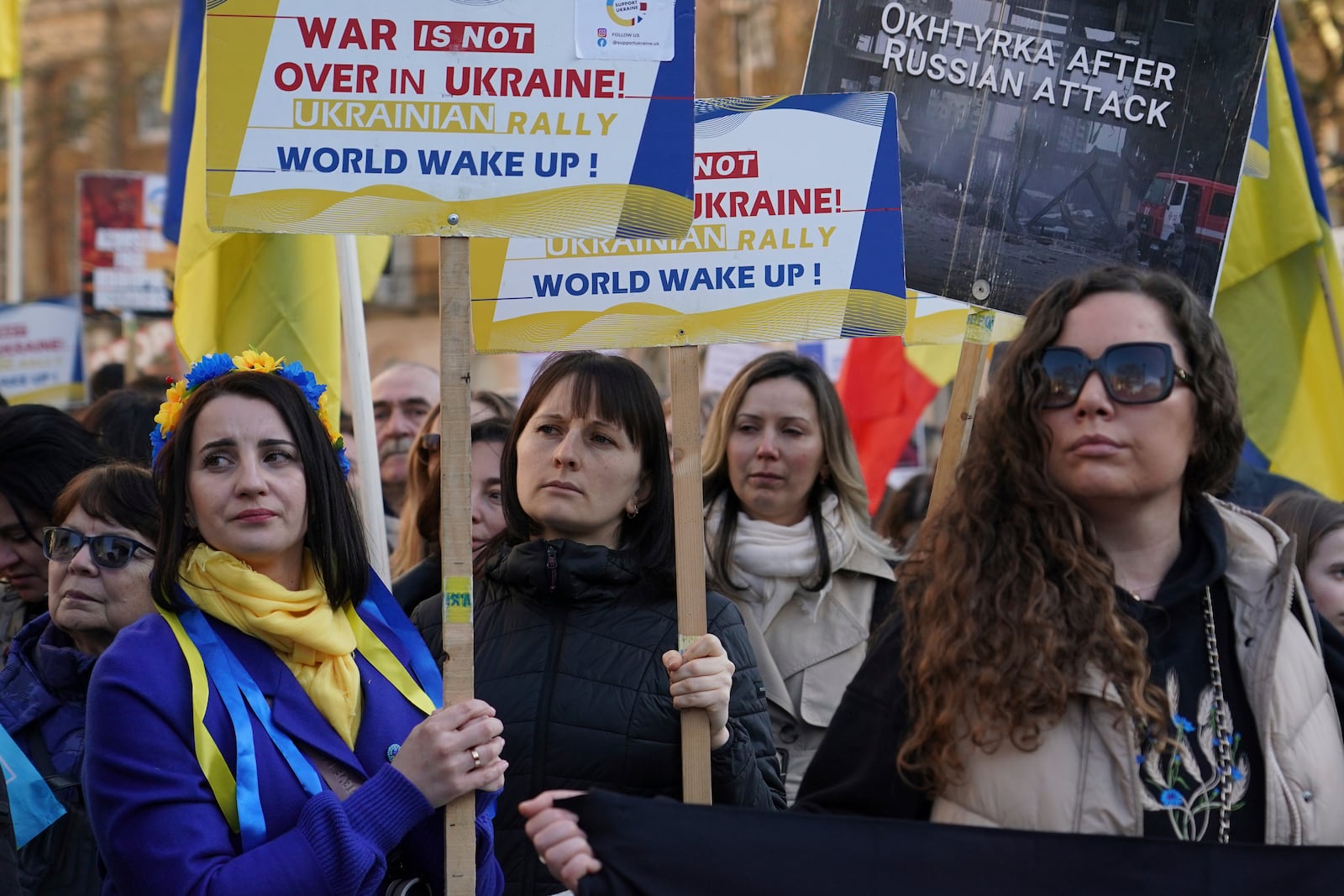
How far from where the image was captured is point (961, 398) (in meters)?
3.77

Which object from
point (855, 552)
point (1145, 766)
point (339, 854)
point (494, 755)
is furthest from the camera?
point (855, 552)

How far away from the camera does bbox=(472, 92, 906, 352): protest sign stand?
138 inches

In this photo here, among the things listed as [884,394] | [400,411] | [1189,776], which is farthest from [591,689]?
[884,394]

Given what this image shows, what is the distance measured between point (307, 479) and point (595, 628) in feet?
2.60

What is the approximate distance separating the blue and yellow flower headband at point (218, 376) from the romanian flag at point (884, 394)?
4.88 meters

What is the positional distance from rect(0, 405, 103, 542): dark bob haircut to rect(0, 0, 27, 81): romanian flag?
5.33 meters

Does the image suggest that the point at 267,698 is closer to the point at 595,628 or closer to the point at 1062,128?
the point at 595,628

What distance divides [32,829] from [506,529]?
1218mm

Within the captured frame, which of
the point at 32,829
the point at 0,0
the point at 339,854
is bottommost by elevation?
the point at 32,829

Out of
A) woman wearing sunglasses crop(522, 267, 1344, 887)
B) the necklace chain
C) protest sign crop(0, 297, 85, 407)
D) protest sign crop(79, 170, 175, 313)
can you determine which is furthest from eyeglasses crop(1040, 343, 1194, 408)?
protest sign crop(79, 170, 175, 313)

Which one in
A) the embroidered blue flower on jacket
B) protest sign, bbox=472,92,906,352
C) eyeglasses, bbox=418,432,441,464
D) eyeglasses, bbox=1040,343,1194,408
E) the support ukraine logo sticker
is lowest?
the embroidered blue flower on jacket

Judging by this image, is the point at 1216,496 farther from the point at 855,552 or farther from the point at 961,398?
the point at 855,552

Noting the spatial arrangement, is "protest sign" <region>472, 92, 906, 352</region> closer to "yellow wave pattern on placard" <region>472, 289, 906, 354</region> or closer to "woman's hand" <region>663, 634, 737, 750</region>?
"yellow wave pattern on placard" <region>472, 289, 906, 354</region>

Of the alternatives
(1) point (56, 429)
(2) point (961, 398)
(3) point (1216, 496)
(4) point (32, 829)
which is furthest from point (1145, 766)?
(1) point (56, 429)
